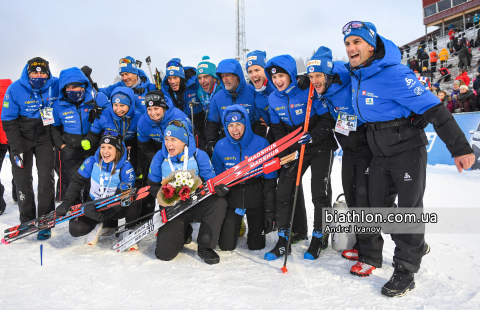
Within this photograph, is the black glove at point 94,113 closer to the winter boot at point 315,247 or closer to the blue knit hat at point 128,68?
the blue knit hat at point 128,68

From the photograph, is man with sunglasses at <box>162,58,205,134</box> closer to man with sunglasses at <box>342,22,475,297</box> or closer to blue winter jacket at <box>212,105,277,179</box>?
blue winter jacket at <box>212,105,277,179</box>

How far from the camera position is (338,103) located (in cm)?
321

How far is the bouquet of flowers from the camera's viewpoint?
11.0ft

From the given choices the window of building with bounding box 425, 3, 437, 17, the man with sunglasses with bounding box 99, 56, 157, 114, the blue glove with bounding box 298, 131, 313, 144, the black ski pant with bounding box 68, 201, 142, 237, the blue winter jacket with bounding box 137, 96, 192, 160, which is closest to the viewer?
the blue glove with bounding box 298, 131, 313, 144

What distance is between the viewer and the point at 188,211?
368 cm

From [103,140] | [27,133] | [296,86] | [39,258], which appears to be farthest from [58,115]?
[296,86]

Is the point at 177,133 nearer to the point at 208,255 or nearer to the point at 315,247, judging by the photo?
the point at 208,255

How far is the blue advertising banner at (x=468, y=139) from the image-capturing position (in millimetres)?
7039

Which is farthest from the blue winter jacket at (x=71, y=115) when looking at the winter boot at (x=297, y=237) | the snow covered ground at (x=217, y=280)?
the winter boot at (x=297, y=237)

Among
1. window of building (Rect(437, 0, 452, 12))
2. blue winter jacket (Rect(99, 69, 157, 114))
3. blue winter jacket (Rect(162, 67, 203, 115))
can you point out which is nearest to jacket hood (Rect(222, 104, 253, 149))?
blue winter jacket (Rect(162, 67, 203, 115))

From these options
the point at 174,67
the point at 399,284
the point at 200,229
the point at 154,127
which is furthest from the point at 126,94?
the point at 399,284

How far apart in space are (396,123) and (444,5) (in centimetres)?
3267

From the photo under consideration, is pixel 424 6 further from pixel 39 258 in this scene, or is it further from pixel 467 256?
pixel 39 258

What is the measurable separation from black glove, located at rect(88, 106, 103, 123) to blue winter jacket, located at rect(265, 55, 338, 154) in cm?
241
